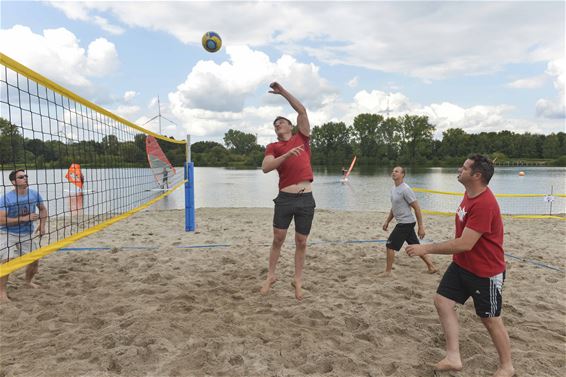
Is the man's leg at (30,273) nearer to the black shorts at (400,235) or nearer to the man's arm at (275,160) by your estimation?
the man's arm at (275,160)

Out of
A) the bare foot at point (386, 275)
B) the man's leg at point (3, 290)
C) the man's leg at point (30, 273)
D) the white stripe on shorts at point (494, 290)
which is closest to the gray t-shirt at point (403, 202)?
the bare foot at point (386, 275)

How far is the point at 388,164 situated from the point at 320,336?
266 ft

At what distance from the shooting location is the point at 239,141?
9744cm

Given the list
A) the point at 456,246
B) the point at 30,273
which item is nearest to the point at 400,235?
the point at 456,246

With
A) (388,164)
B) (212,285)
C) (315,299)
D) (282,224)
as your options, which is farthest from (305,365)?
(388,164)

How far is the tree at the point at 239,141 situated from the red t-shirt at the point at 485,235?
93.7 meters

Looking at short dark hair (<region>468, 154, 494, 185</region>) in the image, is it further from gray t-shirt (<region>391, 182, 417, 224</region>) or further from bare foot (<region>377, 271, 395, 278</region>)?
bare foot (<region>377, 271, 395, 278</region>)

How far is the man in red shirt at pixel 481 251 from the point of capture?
2334 millimetres

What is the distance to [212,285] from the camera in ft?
14.0

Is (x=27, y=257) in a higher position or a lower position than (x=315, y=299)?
higher

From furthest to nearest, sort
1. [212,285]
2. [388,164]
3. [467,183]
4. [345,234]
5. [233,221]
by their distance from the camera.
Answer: [388,164], [233,221], [345,234], [212,285], [467,183]

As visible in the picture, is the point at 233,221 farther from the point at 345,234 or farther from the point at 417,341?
the point at 417,341

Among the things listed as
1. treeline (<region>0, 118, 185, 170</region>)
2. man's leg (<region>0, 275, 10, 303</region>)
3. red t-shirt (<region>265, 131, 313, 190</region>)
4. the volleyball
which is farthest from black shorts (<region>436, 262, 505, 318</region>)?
the volleyball

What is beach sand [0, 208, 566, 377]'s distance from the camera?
8.57ft
